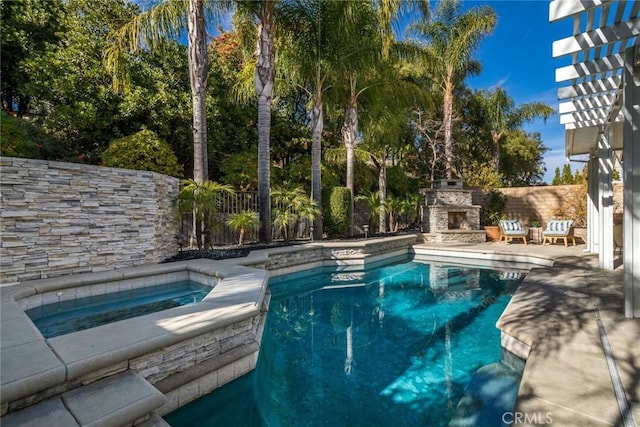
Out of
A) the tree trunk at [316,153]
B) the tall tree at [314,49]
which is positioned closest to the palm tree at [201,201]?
the tree trunk at [316,153]

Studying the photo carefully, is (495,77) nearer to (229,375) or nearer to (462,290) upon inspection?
(462,290)

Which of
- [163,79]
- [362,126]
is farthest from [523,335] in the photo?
[163,79]

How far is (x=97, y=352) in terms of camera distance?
260 cm

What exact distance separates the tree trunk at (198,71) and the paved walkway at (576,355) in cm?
826

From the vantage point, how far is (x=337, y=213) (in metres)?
12.7

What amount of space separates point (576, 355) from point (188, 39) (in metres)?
10.8

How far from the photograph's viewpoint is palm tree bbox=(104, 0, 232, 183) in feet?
29.1

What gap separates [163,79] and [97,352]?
11837mm

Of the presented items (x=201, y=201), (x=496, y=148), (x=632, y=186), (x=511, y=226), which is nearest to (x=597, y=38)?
(x=632, y=186)

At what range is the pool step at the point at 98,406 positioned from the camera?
2068 millimetres

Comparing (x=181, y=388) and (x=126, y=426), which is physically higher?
(x=126, y=426)

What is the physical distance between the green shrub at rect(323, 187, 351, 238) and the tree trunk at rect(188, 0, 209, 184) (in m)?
5.29

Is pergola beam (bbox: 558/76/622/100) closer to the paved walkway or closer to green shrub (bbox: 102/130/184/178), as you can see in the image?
the paved walkway

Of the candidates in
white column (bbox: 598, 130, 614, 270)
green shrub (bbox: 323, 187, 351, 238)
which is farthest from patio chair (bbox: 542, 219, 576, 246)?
green shrub (bbox: 323, 187, 351, 238)
